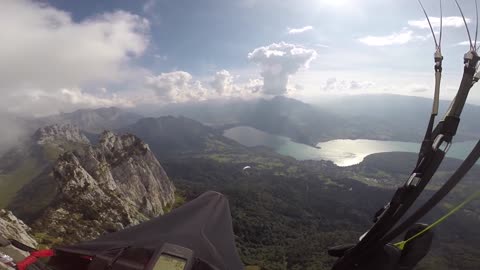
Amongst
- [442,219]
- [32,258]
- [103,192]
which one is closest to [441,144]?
[442,219]

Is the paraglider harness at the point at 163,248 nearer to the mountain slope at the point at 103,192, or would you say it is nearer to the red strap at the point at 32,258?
the red strap at the point at 32,258

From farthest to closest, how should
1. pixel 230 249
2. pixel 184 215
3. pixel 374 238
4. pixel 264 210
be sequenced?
pixel 264 210
pixel 184 215
pixel 230 249
pixel 374 238

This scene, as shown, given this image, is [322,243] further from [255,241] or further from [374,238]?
[374,238]

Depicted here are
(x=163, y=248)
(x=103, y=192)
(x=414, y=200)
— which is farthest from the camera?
(x=103, y=192)

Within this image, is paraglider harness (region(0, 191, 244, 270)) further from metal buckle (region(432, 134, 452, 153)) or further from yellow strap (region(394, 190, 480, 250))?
metal buckle (region(432, 134, 452, 153))

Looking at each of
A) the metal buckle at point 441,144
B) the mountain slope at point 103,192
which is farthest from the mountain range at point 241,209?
the metal buckle at point 441,144

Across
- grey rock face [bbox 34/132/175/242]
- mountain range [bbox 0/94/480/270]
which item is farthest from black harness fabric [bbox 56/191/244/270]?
grey rock face [bbox 34/132/175/242]

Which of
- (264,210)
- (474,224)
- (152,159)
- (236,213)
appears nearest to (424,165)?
(152,159)

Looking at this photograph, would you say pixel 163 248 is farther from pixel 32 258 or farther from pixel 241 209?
pixel 241 209
